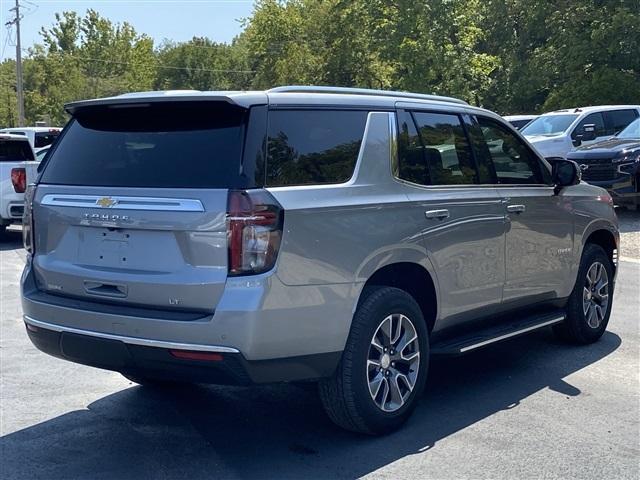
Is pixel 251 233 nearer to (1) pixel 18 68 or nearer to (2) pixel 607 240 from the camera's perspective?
(2) pixel 607 240

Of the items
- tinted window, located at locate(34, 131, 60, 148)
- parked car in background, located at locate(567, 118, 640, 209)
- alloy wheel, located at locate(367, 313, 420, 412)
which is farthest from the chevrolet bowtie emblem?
tinted window, located at locate(34, 131, 60, 148)

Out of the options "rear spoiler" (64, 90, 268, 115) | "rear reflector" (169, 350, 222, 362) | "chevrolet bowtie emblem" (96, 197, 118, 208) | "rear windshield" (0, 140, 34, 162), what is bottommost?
"rear reflector" (169, 350, 222, 362)

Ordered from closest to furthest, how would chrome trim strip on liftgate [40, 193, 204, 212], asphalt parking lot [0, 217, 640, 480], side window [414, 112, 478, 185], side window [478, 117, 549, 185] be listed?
chrome trim strip on liftgate [40, 193, 204, 212], asphalt parking lot [0, 217, 640, 480], side window [414, 112, 478, 185], side window [478, 117, 549, 185]

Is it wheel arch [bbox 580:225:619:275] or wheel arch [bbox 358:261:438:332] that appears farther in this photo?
wheel arch [bbox 580:225:619:275]

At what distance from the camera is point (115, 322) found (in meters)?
4.12

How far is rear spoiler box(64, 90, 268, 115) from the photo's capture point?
4125 mm

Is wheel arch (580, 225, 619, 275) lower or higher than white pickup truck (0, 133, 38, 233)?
higher

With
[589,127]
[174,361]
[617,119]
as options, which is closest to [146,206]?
[174,361]

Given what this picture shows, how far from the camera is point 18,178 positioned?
1380cm

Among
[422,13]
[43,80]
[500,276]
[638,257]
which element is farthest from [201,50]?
[500,276]

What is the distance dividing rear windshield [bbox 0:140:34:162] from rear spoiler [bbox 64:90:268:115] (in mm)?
10241

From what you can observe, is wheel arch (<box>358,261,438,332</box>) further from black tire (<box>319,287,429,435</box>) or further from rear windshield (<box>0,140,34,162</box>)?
rear windshield (<box>0,140,34,162</box>)


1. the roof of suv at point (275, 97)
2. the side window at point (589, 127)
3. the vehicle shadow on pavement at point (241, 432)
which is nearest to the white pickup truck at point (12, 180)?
the vehicle shadow on pavement at point (241, 432)

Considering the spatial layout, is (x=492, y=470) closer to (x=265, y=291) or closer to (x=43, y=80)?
(x=265, y=291)
